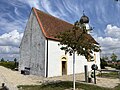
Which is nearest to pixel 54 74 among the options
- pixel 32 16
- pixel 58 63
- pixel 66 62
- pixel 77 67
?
pixel 58 63

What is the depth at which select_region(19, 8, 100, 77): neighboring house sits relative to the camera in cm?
2480

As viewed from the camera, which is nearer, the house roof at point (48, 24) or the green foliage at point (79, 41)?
the green foliage at point (79, 41)

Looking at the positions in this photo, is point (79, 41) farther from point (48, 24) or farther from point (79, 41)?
point (48, 24)

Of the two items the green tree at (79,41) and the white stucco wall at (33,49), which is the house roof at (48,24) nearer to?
the white stucco wall at (33,49)

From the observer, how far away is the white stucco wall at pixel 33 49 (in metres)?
25.2

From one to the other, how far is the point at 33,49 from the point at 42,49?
7.78 ft

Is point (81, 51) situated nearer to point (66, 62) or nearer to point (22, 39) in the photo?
point (66, 62)

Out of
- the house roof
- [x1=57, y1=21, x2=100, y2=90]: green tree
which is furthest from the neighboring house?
[x1=57, y1=21, x2=100, y2=90]: green tree

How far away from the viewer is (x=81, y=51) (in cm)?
1423

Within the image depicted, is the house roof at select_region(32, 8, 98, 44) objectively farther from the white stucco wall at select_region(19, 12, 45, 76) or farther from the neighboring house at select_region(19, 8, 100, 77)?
the white stucco wall at select_region(19, 12, 45, 76)

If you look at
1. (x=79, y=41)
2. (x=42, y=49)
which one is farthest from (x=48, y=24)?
(x=79, y=41)

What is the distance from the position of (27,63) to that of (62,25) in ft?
29.3

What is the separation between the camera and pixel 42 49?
2516 cm

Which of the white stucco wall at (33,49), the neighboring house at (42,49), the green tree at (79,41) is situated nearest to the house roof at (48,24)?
the neighboring house at (42,49)
